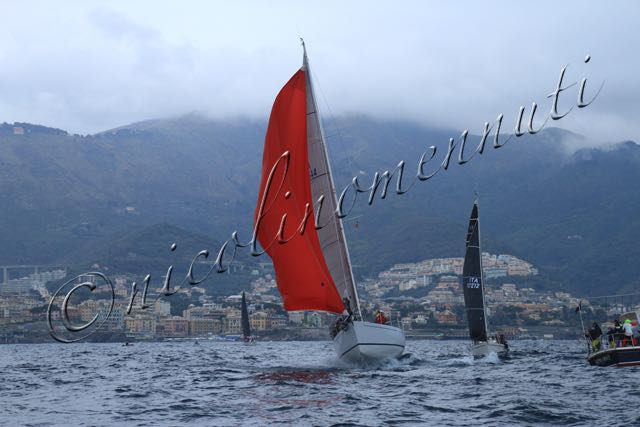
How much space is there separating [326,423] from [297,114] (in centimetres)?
1813

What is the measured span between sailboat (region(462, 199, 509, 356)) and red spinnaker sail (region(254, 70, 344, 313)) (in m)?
21.0

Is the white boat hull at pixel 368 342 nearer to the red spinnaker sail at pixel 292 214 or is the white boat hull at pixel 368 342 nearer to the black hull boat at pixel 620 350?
the red spinnaker sail at pixel 292 214

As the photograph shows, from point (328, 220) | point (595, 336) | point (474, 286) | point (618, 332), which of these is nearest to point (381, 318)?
point (328, 220)

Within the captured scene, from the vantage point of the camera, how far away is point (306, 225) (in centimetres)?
4144

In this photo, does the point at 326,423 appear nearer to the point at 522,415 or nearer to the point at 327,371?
the point at 522,415

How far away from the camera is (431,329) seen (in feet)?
616

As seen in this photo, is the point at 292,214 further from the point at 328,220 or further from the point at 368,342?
the point at 368,342

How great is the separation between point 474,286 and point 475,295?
0.59 metres

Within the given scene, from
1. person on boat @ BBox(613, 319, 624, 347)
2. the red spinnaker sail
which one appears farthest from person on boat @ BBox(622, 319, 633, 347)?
the red spinnaker sail

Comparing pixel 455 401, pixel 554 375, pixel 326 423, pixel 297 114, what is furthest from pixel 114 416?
pixel 554 375

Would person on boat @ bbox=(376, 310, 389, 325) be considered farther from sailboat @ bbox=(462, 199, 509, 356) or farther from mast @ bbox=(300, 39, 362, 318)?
sailboat @ bbox=(462, 199, 509, 356)

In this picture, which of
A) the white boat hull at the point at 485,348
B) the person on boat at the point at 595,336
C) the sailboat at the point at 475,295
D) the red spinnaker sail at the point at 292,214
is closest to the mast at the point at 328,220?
the red spinnaker sail at the point at 292,214

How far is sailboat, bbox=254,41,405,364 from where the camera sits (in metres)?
41.1

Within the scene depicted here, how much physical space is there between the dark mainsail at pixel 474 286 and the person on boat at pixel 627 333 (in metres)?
17.3
